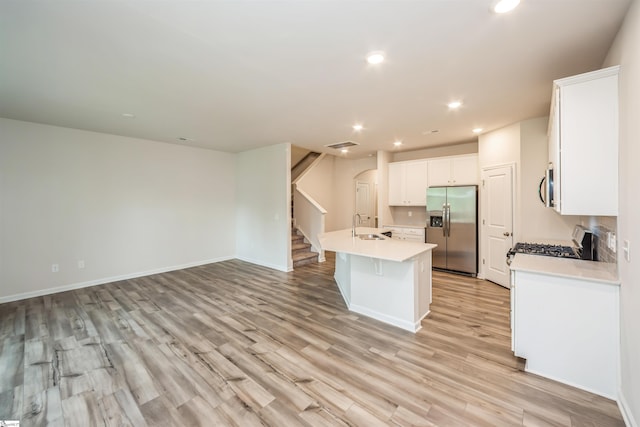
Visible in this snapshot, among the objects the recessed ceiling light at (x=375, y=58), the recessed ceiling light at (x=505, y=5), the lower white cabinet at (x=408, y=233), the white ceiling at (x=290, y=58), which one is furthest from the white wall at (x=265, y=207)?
the recessed ceiling light at (x=505, y=5)

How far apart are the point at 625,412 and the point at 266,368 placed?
2.57 m

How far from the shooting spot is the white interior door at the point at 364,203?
8.13 meters

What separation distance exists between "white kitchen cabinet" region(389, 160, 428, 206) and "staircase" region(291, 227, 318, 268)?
7.57ft

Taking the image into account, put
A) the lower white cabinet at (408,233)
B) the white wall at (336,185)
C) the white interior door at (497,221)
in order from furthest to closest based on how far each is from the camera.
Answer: the white wall at (336,185), the lower white cabinet at (408,233), the white interior door at (497,221)

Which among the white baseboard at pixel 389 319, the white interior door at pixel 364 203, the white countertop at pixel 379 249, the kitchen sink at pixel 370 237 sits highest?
the white interior door at pixel 364 203

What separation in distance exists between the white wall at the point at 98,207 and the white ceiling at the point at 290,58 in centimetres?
72

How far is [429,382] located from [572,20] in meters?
2.85

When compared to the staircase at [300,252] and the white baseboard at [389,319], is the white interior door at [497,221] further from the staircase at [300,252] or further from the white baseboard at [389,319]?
the staircase at [300,252]

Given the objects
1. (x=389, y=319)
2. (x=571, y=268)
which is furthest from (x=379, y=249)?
(x=571, y=268)

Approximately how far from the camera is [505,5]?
5.31 ft

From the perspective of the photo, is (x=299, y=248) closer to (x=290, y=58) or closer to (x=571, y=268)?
(x=290, y=58)

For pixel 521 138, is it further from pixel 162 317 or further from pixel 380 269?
pixel 162 317

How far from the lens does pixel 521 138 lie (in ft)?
13.2

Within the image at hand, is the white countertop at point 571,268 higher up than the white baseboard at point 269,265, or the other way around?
the white countertop at point 571,268
